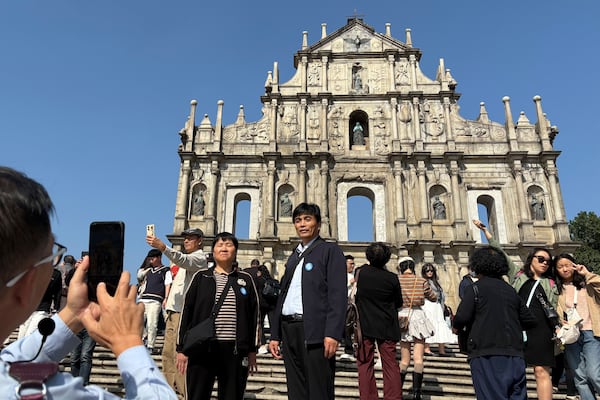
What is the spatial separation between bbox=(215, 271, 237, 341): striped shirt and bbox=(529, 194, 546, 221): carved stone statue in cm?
1721

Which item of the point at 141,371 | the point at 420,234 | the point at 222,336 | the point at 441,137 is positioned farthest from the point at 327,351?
the point at 441,137

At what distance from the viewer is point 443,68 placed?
2045 centimetres

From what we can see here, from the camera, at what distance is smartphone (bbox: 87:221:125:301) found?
146 cm

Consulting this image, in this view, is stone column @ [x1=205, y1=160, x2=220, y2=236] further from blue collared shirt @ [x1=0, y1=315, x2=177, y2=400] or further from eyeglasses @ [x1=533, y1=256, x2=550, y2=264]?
blue collared shirt @ [x1=0, y1=315, x2=177, y2=400]

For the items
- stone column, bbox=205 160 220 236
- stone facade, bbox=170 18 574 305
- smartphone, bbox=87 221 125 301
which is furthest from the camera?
stone column, bbox=205 160 220 236

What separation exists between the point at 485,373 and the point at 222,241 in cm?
255

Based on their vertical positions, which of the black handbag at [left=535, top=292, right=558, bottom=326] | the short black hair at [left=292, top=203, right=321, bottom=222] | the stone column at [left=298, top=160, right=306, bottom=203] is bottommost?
the black handbag at [left=535, top=292, right=558, bottom=326]

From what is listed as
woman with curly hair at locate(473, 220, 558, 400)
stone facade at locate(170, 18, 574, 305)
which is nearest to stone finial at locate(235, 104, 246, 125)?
stone facade at locate(170, 18, 574, 305)

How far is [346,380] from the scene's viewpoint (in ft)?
20.6

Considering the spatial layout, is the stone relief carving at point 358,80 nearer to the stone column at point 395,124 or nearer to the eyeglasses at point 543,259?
the stone column at point 395,124

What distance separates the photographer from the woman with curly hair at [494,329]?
11.7 feet

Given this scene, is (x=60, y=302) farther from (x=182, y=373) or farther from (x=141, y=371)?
(x=141, y=371)

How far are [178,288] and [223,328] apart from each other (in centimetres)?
188

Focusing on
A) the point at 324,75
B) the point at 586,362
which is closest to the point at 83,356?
the point at 586,362
